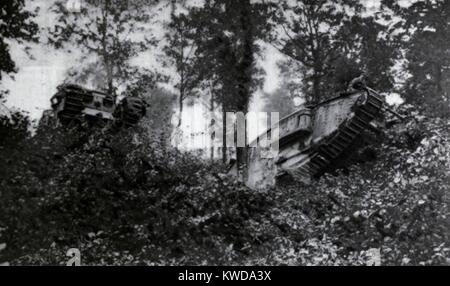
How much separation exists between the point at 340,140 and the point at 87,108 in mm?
7394

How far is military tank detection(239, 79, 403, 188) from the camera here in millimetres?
11148

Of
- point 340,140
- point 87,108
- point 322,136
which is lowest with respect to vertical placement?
point 340,140

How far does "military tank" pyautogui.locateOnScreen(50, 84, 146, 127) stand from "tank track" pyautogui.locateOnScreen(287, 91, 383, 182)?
4.99 metres

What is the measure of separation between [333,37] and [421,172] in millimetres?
8662

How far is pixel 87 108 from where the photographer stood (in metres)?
13.7

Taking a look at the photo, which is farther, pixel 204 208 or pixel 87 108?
pixel 87 108

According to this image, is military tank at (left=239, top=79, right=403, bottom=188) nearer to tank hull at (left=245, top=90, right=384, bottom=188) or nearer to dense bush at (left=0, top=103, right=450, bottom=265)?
tank hull at (left=245, top=90, right=384, bottom=188)

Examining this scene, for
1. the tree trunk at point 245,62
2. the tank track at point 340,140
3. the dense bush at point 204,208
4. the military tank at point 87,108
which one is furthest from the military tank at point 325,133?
the military tank at point 87,108

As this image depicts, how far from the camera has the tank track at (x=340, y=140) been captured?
→ 437 inches

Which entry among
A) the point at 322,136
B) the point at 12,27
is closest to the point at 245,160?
the point at 322,136

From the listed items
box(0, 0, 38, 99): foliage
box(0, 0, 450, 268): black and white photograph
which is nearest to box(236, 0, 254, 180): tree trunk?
box(0, 0, 450, 268): black and white photograph

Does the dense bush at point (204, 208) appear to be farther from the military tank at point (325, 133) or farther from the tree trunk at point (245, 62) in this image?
the tree trunk at point (245, 62)

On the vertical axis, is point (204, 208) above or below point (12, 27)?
below

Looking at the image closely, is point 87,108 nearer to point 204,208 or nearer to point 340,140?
point 204,208
